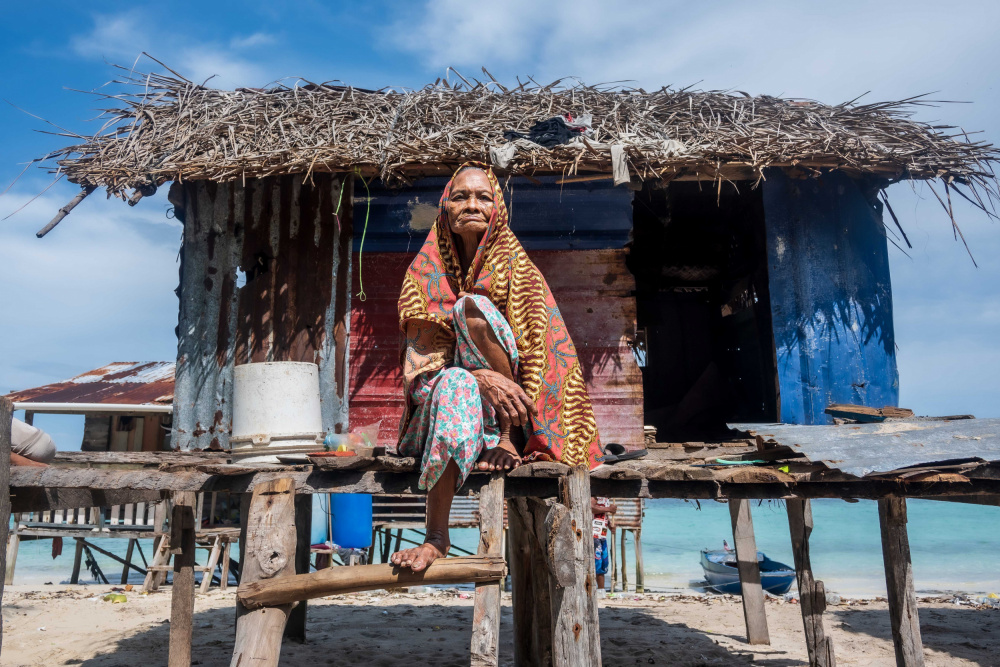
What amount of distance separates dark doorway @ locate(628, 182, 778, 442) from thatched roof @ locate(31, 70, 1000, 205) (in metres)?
1.25

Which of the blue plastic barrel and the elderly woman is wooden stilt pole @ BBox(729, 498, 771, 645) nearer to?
the elderly woman

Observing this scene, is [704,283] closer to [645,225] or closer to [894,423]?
[645,225]

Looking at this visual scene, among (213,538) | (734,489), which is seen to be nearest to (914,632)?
(734,489)

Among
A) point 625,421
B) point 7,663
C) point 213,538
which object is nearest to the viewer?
point 7,663

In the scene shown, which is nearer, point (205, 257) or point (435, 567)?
point (435, 567)

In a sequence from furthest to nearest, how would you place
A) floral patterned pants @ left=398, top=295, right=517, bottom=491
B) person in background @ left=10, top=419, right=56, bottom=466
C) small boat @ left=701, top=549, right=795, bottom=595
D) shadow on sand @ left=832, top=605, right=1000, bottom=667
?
small boat @ left=701, top=549, right=795, bottom=595 < shadow on sand @ left=832, top=605, right=1000, bottom=667 < person in background @ left=10, top=419, right=56, bottom=466 < floral patterned pants @ left=398, top=295, right=517, bottom=491

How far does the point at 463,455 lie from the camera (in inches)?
126

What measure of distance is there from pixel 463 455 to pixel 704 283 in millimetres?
8041

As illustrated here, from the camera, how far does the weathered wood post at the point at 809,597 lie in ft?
17.4

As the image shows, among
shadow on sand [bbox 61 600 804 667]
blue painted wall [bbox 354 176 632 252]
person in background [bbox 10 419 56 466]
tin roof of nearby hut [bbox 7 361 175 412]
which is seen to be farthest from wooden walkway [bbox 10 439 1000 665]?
tin roof of nearby hut [bbox 7 361 175 412]

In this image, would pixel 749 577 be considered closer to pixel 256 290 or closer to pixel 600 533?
pixel 600 533

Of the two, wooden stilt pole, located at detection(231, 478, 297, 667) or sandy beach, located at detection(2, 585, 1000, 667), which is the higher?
wooden stilt pole, located at detection(231, 478, 297, 667)

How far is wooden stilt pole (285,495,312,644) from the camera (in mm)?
6527

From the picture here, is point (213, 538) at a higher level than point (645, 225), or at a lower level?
lower
